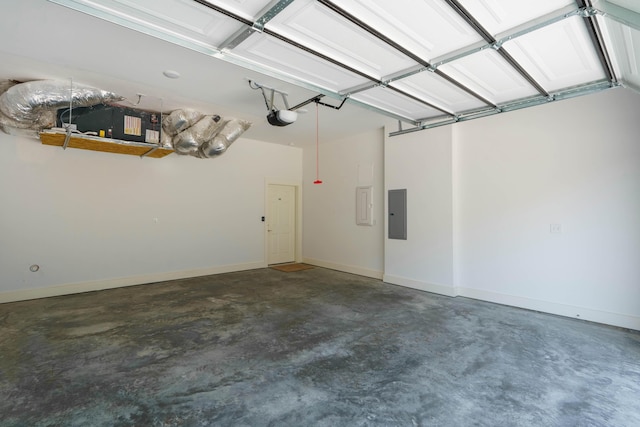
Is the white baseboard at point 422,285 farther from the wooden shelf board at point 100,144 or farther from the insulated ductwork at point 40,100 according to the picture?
the insulated ductwork at point 40,100

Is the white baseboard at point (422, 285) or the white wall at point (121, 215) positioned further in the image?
the white baseboard at point (422, 285)

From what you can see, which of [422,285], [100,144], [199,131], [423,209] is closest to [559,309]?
[422,285]

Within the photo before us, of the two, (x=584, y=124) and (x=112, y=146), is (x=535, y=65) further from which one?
(x=112, y=146)

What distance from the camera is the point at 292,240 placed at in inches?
314

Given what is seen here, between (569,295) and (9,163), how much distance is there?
792cm

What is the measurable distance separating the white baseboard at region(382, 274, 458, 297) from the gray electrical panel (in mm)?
755

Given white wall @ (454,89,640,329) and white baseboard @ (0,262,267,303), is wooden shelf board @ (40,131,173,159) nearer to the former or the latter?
white baseboard @ (0,262,267,303)

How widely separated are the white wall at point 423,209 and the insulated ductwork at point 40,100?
4519mm

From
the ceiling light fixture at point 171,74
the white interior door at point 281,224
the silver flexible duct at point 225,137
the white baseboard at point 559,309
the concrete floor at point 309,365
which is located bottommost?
the concrete floor at point 309,365

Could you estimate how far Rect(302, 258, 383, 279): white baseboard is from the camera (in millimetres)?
6211

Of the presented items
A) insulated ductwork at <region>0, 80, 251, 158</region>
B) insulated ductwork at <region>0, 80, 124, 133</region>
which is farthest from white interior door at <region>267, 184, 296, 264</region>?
insulated ductwork at <region>0, 80, 124, 133</region>

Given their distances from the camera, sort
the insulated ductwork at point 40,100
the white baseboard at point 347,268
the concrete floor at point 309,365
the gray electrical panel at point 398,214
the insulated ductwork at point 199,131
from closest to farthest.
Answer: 1. the concrete floor at point 309,365
2. the insulated ductwork at point 40,100
3. the insulated ductwork at point 199,131
4. the gray electrical panel at point 398,214
5. the white baseboard at point 347,268

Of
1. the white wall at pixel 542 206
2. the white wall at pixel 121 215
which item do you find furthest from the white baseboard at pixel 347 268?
the white wall at pixel 121 215

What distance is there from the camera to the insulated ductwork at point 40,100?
3684mm
